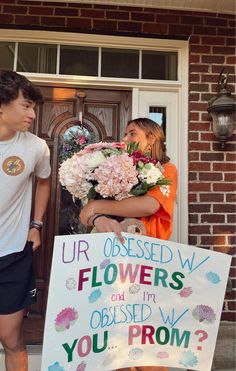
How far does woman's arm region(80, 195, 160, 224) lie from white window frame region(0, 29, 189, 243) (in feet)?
4.84

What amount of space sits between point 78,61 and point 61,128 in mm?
588

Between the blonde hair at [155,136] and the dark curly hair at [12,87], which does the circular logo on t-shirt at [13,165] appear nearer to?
the dark curly hair at [12,87]

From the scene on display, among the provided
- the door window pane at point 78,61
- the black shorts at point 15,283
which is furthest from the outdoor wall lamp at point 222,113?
the black shorts at point 15,283

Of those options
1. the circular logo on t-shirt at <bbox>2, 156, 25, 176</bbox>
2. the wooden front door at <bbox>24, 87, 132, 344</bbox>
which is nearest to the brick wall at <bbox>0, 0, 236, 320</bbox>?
the wooden front door at <bbox>24, 87, 132, 344</bbox>

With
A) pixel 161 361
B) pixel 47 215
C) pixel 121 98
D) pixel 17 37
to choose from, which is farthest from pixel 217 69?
pixel 161 361

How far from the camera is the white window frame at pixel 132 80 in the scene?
299 centimetres

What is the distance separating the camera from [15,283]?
1700mm

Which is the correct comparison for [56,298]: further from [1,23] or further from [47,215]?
[1,23]

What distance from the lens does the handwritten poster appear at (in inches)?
57.3

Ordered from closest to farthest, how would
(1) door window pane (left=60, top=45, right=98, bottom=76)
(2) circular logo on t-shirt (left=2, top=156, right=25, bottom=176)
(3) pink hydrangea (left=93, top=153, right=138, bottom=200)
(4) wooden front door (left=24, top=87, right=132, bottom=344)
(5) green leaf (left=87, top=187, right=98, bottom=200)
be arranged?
(3) pink hydrangea (left=93, top=153, right=138, bottom=200) < (5) green leaf (left=87, top=187, right=98, bottom=200) < (2) circular logo on t-shirt (left=2, top=156, right=25, bottom=176) < (4) wooden front door (left=24, top=87, right=132, bottom=344) < (1) door window pane (left=60, top=45, right=98, bottom=76)

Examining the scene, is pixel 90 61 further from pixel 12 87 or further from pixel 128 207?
pixel 128 207

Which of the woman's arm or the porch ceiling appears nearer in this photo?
the woman's arm

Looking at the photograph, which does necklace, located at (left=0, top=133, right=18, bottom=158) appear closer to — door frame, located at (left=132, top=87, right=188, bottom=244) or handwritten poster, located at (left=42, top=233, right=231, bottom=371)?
handwritten poster, located at (left=42, top=233, right=231, bottom=371)

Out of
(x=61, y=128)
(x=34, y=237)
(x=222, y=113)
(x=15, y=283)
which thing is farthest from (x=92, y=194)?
(x=222, y=113)
